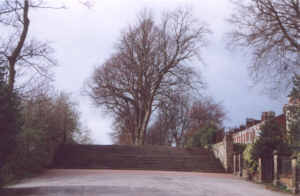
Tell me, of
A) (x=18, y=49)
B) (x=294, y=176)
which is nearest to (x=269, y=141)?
(x=294, y=176)

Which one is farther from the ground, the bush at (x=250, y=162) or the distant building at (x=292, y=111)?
the distant building at (x=292, y=111)

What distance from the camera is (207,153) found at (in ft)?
106

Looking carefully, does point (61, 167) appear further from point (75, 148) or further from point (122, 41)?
point (122, 41)

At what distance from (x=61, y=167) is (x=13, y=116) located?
14177 millimetres

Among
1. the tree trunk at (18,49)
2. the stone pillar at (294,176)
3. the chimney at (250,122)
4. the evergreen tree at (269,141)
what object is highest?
the tree trunk at (18,49)

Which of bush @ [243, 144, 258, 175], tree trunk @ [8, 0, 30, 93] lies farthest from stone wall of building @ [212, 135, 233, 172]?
tree trunk @ [8, 0, 30, 93]

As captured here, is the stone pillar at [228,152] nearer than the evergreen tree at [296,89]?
No

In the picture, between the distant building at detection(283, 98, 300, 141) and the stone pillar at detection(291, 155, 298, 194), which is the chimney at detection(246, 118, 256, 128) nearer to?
the distant building at detection(283, 98, 300, 141)

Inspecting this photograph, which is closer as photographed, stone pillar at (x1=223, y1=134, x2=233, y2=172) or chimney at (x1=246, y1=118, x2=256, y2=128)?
stone pillar at (x1=223, y1=134, x2=233, y2=172)

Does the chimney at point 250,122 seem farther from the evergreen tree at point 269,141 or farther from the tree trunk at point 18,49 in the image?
the tree trunk at point 18,49

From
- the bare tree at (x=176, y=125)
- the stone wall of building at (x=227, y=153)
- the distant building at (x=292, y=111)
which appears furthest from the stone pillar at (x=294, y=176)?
the bare tree at (x=176, y=125)

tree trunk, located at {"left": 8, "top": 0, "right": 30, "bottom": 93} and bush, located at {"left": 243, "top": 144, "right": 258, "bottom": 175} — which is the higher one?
tree trunk, located at {"left": 8, "top": 0, "right": 30, "bottom": 93}

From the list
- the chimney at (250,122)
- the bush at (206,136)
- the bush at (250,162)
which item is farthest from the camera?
the chimney at (250,122)

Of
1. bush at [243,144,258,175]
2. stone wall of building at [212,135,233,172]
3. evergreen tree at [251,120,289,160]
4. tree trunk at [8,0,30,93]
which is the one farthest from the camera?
stone wall of building at [212,135,233,172]
